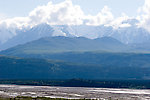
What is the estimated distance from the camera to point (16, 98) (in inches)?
→ 5477

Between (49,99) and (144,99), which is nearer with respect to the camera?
(49,99)

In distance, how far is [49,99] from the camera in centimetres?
13825

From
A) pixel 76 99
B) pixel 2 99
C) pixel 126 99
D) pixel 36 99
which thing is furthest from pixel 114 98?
pixel 2 99

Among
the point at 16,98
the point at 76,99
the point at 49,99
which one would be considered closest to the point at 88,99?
the point at 76,99

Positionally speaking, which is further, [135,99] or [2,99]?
[135,99]

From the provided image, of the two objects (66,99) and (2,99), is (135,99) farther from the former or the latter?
(2,99)

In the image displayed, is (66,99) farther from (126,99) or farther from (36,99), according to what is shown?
(126,99)

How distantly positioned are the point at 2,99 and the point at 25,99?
23.4 feet

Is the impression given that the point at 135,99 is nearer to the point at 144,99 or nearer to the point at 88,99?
the point at 144,99

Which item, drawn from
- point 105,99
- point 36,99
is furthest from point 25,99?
point 105,99

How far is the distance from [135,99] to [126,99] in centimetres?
328

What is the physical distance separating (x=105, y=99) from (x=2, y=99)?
3374 centimetres

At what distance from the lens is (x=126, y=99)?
145500mm

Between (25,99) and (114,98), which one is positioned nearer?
(25,99)
